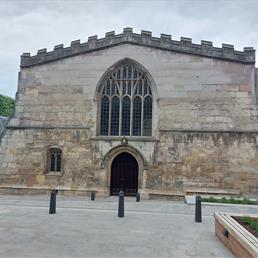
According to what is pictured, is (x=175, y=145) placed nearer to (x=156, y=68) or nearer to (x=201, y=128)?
(x=201, y=128)

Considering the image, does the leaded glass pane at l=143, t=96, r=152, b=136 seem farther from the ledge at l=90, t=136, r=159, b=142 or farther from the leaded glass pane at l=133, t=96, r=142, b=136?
the ledge at l=90, t=136, r=159, b=142

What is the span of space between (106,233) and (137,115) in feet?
34.0

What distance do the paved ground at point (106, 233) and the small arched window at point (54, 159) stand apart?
207 inches

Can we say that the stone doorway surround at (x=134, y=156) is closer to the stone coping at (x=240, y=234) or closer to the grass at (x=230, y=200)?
the grass at (x=230, y=200)

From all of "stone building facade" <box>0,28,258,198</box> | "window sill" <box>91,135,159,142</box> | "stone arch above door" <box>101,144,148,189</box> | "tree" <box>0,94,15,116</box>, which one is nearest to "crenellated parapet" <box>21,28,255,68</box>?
"stone building facade" <box>0,28,258,198</box>

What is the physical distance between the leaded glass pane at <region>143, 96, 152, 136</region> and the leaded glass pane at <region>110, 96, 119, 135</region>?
1.57m

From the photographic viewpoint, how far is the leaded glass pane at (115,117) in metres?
18.7

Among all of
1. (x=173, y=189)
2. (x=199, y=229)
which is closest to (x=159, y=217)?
(x=199, y=229)

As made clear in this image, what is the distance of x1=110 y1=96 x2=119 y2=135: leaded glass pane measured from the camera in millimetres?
18656

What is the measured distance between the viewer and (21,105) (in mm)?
19391

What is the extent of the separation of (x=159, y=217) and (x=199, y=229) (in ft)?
7.27

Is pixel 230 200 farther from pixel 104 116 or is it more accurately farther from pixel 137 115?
pixel 104 116

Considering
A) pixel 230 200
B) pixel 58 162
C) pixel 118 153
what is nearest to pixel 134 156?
pixel 118 153

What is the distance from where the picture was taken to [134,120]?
18.5 metres
